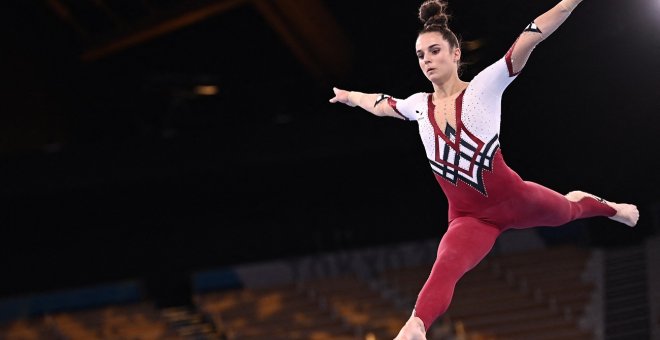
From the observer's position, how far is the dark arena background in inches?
464

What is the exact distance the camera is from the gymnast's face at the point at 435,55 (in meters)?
4.31

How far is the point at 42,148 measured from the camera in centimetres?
1292

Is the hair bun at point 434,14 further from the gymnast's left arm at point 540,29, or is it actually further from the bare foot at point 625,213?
the bare foot at point 625,213

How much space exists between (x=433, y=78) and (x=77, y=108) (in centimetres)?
973

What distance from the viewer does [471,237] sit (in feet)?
13.9

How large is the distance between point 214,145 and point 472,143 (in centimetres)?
809

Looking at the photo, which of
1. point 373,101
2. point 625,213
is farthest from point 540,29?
point 625,213

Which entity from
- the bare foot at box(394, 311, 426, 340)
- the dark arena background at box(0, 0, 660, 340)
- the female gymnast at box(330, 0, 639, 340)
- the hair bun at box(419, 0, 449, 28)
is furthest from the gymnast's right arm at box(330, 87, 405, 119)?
the dark arena background at box(0, 0, 660, 340)

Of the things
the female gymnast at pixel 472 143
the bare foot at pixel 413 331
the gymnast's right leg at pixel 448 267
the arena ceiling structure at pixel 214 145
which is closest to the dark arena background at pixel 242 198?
the arena ceiling structure at pixel 214 145

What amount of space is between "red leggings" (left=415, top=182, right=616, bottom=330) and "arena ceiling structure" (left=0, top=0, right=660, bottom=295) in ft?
18.9

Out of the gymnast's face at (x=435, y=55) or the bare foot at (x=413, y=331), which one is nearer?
the bare foot at (x=413, y=331)

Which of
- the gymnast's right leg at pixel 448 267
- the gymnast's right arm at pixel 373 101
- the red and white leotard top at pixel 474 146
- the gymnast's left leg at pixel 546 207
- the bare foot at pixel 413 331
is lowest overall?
the bare foot at pixel 413 331

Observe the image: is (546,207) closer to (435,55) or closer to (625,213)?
(625,213)

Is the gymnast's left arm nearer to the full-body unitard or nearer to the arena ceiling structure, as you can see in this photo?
the full-body unitard
